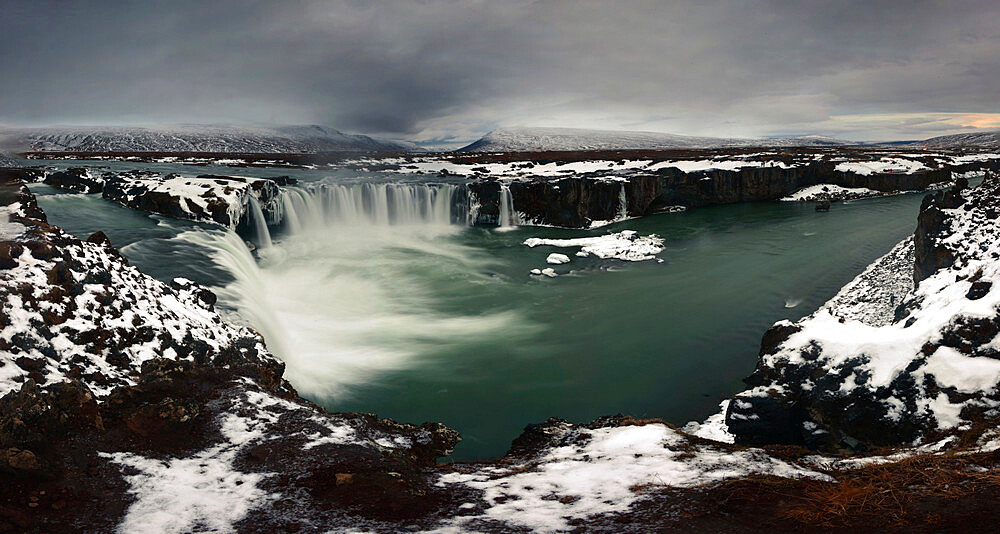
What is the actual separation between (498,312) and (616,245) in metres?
11.8

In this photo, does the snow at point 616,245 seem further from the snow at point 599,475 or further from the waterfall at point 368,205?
the snow at point 599,475

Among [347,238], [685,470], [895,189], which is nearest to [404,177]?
[347,238]

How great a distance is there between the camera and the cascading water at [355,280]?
1333 cm

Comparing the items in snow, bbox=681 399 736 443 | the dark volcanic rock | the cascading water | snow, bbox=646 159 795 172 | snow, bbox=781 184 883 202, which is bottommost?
snow, bbox=681 399 736 443

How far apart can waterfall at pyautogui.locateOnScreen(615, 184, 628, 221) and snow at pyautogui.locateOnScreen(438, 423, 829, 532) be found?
33522 millimetres

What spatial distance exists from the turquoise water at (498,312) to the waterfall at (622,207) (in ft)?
33.5

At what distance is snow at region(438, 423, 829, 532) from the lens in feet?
14.9

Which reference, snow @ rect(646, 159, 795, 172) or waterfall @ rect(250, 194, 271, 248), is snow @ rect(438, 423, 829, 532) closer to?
waterfall @ rect(250, 194, 271, 248)

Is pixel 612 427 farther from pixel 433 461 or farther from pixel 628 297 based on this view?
pixel 628 297

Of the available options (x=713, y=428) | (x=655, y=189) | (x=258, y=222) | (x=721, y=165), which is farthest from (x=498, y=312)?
(x=721, y=165)

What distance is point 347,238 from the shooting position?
1195 inches

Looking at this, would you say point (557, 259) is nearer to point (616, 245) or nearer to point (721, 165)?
point (616, 245)

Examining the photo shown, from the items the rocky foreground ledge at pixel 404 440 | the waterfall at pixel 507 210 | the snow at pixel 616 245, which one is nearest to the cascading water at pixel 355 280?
the waterfall at pixel 507 210

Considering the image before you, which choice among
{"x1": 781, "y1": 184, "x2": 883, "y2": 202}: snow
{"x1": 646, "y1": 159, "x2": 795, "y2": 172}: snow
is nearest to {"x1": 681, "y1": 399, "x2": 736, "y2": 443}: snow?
{"x1": 646, "y1": 159, "x2": 795, "y2": 172}: snow
